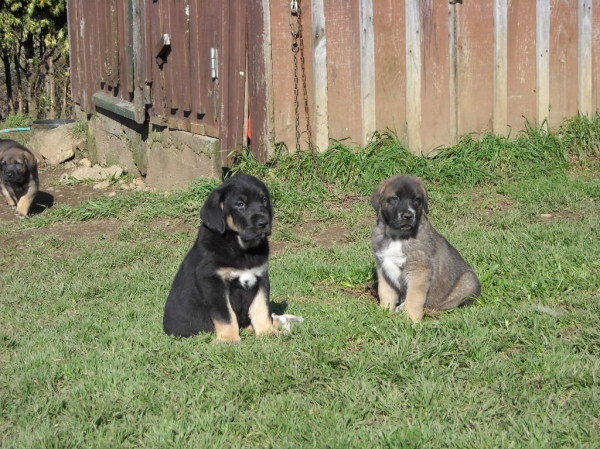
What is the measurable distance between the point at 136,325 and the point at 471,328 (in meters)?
2.55

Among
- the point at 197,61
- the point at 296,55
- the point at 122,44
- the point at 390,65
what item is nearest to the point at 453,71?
the point at 390,65

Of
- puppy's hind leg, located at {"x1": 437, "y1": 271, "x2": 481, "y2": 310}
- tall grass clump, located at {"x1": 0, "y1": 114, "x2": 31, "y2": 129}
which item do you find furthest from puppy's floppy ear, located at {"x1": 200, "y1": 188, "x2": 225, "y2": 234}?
tall grass clump, located at {"x1": 0, "y1": 114, "x2": 31, "y2": 129}

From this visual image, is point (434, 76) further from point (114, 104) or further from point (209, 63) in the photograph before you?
point (114, 104)

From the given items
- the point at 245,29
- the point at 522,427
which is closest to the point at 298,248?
the point at 245,29

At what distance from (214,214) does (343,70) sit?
5.42 meters

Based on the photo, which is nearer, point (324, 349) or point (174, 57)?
point (324, 349)

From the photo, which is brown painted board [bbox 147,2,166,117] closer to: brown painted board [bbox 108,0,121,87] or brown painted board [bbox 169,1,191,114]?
brown painted board [bbox 169,1,191,114]

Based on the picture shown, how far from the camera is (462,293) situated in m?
6.25

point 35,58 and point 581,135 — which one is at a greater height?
point 35,58

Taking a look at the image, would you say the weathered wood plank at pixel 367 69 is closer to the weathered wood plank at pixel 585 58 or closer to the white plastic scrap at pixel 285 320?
the weathered wood plank at pixel 585 58

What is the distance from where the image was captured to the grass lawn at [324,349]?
13.9 ft

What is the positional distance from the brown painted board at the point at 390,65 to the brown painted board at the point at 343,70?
0.27 metres

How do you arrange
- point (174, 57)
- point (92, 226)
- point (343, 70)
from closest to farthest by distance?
point (343, 70) < point (92, 226) < point (174, 57)

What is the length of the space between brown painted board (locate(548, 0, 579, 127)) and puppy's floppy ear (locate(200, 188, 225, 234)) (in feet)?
23.0
